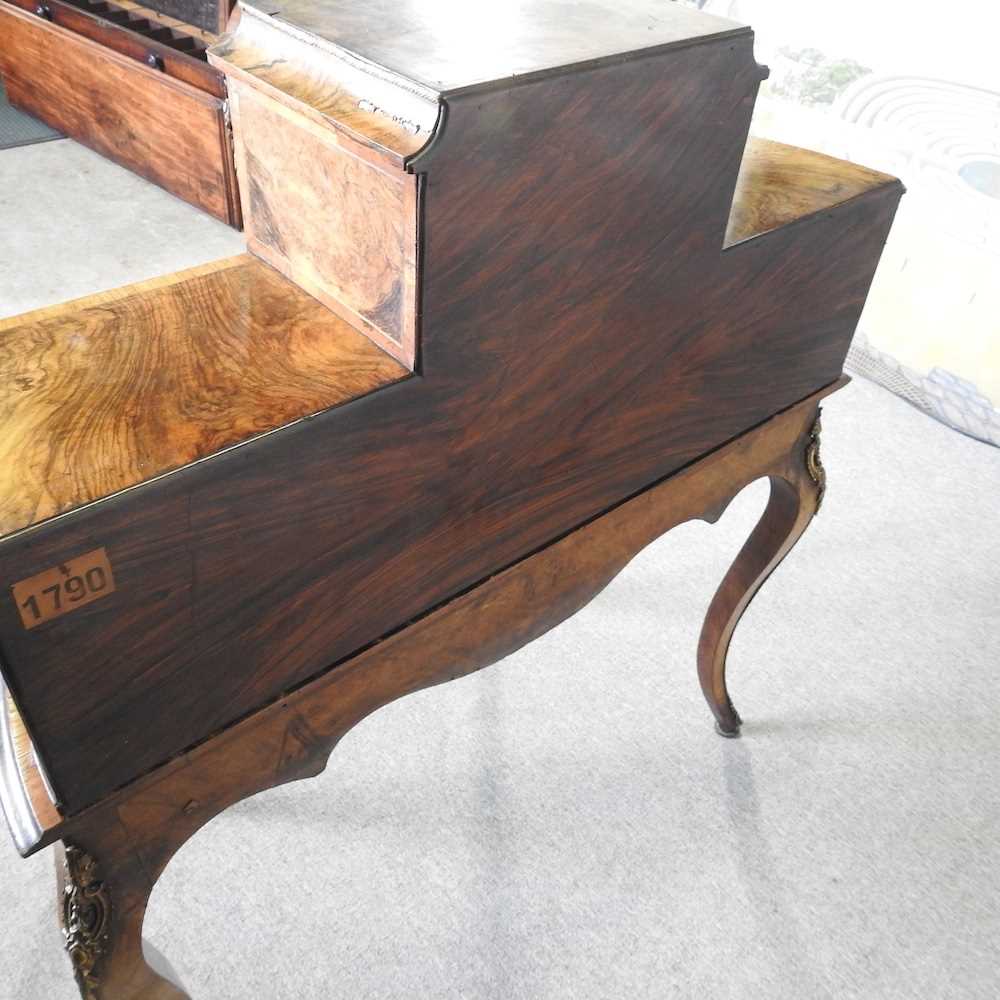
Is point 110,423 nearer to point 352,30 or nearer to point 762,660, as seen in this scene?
point 352,30

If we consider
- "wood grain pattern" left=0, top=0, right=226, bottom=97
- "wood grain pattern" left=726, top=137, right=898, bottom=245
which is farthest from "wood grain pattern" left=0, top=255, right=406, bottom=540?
"wood grain pattern" left=0, top=0, right=226, bottom=97

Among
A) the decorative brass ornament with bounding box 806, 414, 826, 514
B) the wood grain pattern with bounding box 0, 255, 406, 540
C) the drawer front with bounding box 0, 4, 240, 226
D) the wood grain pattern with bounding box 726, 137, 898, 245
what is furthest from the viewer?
the drawer front with bounding box 0, 4, 240, 226

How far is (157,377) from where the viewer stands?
62 centimetres

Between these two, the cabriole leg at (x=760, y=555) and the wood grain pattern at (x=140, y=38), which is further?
the wood grain pattern at (x=140, y=38)

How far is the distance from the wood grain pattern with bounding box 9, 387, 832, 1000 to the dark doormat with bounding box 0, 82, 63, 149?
3.49 m

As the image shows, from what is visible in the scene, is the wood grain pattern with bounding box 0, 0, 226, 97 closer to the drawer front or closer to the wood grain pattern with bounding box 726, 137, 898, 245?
the drawer front

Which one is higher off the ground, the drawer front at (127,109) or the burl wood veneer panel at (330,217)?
the burl wood veneer panel at (330,217)

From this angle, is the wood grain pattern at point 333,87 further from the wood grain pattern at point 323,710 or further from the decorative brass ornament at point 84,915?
the decorative brass ornament at point 84,915

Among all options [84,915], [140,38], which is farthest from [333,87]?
[140,38]

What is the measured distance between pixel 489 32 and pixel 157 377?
32cm

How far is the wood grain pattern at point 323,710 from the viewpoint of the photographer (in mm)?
658

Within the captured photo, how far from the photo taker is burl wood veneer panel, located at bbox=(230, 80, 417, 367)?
1.99 feet

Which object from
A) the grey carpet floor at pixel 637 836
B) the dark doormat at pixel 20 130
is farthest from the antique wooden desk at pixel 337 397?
the dark doormat at pixel 20 130

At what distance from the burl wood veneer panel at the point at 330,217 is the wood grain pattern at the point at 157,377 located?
0.07 feet
